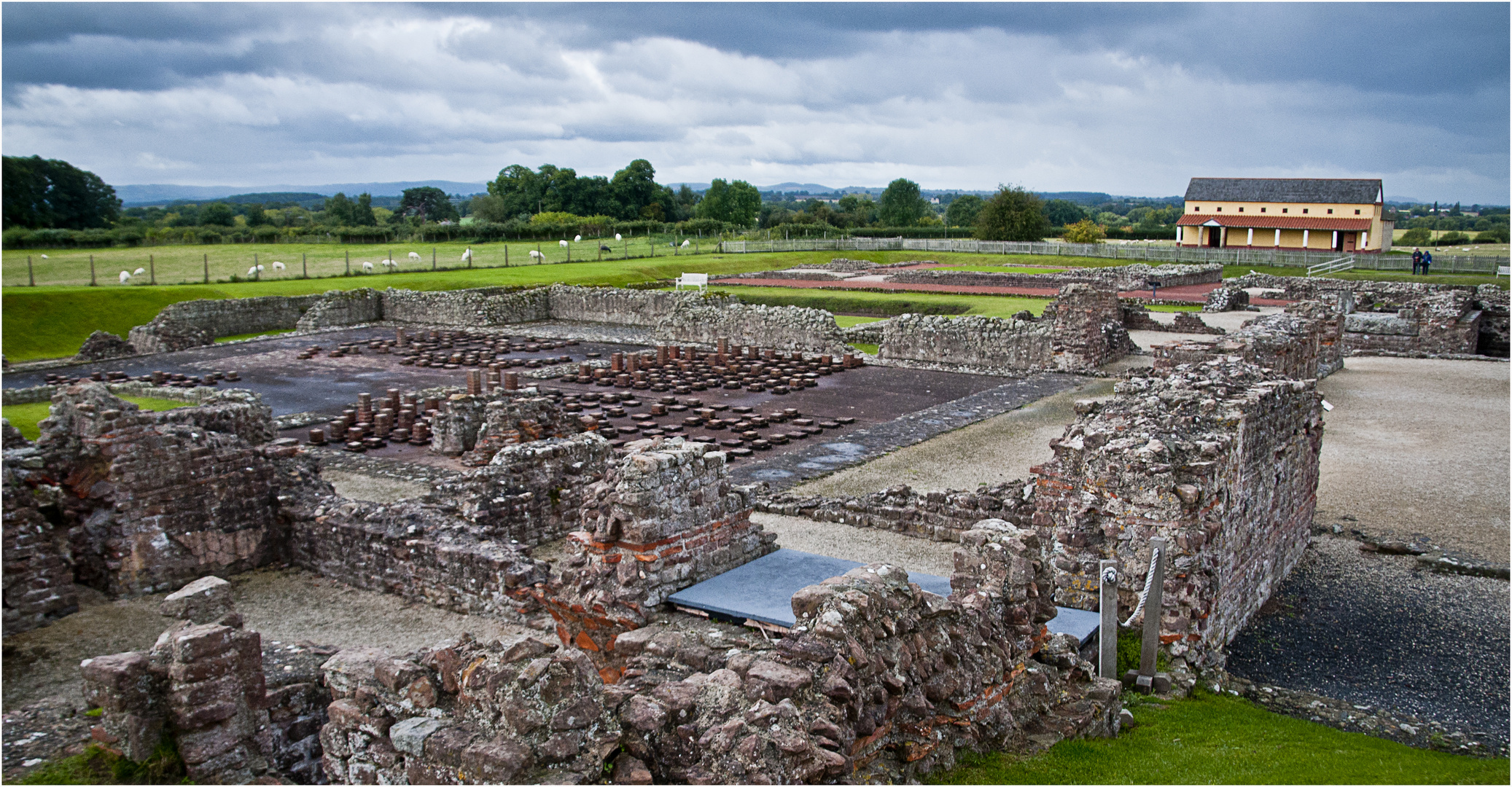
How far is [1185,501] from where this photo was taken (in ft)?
28.6

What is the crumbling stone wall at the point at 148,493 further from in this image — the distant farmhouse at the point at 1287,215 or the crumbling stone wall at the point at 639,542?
the distant farmhouse at the point at 1287,215

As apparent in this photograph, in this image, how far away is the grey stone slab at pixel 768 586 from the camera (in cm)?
781

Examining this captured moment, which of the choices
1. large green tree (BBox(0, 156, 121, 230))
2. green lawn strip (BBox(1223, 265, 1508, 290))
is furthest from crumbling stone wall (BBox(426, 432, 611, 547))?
large green tree (BBox(0, 156, 121, 230))

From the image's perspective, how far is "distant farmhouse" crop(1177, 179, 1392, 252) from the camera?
72.5 metres

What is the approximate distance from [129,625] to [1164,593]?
1017 cm

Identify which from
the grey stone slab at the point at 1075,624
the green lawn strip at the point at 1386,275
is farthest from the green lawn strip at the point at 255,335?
the green lawn strip at the point at 1386,275

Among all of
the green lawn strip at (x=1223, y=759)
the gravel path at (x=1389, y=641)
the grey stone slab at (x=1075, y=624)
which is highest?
the grey stone slab at (x=1075, y=624)

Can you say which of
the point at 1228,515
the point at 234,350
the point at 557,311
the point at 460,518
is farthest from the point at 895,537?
the point at 557,311

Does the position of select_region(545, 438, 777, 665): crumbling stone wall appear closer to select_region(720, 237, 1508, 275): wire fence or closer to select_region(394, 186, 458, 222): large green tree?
select_region(720, 237, 1508, 275): wire fence

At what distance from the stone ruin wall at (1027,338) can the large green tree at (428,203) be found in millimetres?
111486

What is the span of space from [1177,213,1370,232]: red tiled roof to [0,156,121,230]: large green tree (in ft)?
249

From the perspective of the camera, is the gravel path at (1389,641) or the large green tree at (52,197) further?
the large green tree at (52,197)

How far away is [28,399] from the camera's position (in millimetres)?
24938

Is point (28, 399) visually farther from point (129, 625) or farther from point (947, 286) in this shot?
point (947, 286)
